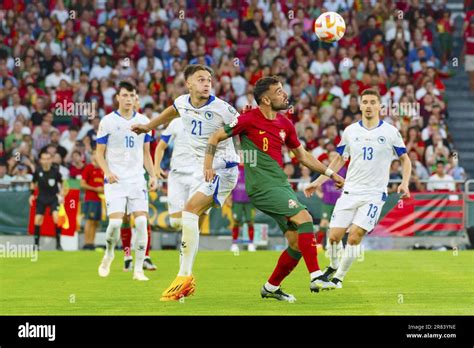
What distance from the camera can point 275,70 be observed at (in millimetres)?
28141

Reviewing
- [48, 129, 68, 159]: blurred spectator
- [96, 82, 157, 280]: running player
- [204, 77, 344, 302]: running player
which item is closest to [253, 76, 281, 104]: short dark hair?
[204, 77, 344, 302]: running player

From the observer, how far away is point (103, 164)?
15.0 meters

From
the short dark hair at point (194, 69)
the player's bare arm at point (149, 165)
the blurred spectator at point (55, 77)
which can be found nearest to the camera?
the short dark hair at point (194, 69)

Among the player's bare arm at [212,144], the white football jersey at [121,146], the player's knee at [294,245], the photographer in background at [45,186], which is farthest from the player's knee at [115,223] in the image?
the photographer in background at [45,186]

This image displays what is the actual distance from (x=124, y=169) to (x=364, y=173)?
A: 3.60 metres

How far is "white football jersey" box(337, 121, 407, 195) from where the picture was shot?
542 inches

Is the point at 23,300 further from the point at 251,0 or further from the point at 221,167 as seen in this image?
the point at 251,0

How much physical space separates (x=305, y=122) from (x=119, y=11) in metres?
7.39

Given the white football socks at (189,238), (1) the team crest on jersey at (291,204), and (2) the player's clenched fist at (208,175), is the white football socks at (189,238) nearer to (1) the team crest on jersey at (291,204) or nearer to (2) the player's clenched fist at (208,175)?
(2) the player's clenched fist at (208,175)

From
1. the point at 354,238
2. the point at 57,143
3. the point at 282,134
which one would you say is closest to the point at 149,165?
the point at 354,238

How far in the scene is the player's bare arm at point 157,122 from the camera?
1235cm

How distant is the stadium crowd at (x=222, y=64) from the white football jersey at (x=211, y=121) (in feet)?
38.7

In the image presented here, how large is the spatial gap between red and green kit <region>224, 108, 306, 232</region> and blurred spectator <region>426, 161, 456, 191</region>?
12.5 m
